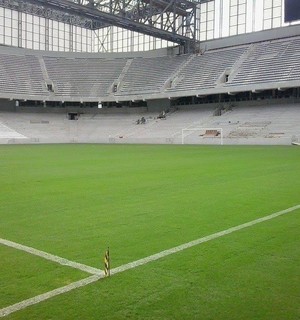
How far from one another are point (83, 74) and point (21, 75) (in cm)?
1134

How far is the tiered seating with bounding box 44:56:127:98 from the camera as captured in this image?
71875 mm

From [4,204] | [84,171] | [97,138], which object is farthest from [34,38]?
[4,204]

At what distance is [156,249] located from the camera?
5.75 m

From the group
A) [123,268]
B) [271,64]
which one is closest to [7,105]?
[271,64]

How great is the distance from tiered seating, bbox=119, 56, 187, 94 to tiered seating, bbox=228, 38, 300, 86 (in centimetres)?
1398

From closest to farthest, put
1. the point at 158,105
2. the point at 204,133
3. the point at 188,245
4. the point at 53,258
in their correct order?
the point at 53,258, the point at 188,245, the point at 204,133, the point at 158,105

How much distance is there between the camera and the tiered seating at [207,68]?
200 ft

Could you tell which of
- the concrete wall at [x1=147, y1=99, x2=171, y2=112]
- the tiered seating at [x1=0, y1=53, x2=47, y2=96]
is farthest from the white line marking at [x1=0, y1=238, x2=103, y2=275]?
the concrete wall at [x1=147, y1=99, x2=171, y2=112]

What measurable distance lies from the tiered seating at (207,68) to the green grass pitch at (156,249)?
51.0 m

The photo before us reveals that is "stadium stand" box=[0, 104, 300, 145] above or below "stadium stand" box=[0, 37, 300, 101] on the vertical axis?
below

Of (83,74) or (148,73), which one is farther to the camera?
(83,74)

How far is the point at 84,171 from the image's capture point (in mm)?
16578

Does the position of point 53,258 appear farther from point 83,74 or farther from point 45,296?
point 83,74

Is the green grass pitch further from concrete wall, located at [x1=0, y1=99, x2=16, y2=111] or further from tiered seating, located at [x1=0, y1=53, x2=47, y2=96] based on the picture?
concrete wall, located at [x1=0, y1=99, x2=16, y2=111]
